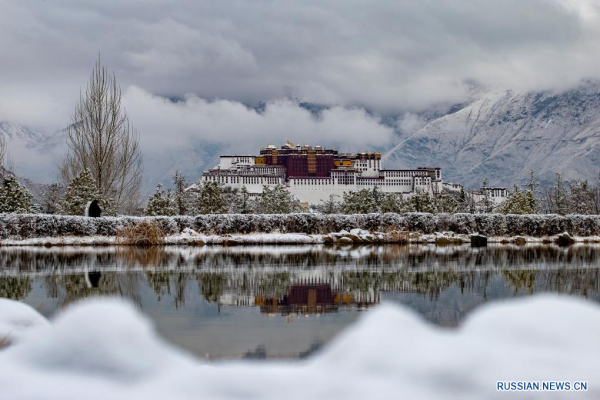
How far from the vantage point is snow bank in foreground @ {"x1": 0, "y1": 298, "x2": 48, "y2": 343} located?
4.47 meters

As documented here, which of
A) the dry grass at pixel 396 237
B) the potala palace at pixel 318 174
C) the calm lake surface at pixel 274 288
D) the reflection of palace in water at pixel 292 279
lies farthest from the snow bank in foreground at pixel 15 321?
the potala palace at pixel 318 174

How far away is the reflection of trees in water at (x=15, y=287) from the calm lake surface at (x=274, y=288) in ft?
0.04

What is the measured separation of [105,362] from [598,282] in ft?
26.9

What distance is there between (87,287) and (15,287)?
1050 mm

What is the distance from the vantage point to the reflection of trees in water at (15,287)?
826cm

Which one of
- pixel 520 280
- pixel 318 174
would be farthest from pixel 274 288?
pixel 318 174

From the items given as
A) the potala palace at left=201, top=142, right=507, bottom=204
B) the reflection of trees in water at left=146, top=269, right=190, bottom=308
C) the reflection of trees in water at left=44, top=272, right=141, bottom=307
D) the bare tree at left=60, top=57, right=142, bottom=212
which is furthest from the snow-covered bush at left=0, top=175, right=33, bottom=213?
the potala palace at left=201, top=142, right=507, bottom=204

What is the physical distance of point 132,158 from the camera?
33.7m

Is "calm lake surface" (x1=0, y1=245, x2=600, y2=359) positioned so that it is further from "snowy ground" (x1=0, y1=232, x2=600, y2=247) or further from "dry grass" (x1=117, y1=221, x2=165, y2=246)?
"dry grass" (x1=117, y1=221, x2=165, y2=246)

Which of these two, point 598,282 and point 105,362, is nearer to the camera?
point 105,362

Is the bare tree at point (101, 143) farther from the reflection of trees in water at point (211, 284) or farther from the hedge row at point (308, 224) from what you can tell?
the reflection of trees in water at point (211, 284)

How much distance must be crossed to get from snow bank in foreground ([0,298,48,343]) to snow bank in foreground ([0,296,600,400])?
19 cm

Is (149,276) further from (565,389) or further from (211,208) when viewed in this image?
(211,208)

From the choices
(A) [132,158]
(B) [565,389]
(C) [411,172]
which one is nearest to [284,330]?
(B) [565,389]
